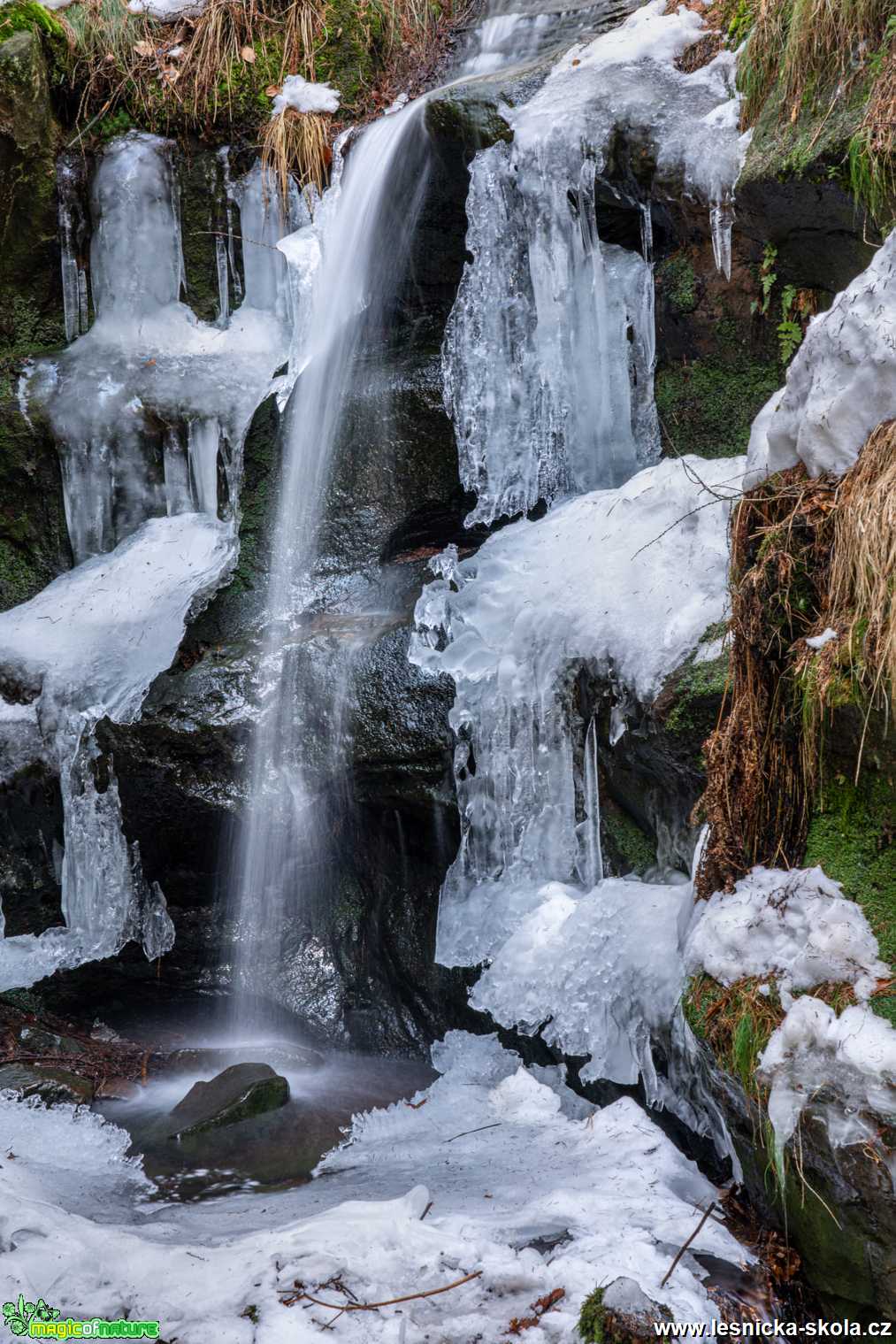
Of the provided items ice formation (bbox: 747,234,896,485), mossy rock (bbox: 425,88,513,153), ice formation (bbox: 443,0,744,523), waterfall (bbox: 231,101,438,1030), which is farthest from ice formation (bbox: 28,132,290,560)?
ice formation (bbox: 747,234,896,485)

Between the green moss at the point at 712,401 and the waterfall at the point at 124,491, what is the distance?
8.23 feet

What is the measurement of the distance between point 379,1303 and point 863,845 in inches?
68.4

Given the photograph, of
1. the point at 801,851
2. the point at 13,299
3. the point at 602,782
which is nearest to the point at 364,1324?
the point at 801,851

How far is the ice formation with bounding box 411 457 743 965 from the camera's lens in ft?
14.3

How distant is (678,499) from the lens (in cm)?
475

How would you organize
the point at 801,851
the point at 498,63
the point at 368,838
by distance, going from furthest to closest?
the point at 498,63
the point at 368,838
the point at 801,851

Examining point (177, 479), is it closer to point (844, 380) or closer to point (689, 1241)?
point (844, 380)

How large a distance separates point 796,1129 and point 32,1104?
3203 millimetres

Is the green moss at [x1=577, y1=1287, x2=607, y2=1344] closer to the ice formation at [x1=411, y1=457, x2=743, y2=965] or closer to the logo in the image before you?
the logo

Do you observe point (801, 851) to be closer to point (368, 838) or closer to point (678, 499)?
point (678, 499)

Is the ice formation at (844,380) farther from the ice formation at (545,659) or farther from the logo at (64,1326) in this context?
the logo at (64,1326)

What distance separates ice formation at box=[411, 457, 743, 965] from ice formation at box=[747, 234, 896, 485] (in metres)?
1.02

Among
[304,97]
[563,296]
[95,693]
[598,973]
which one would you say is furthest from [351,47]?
[598,973]

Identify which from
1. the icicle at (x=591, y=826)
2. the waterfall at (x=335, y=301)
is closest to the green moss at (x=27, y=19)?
the waterfall at (x=335, y=301)
